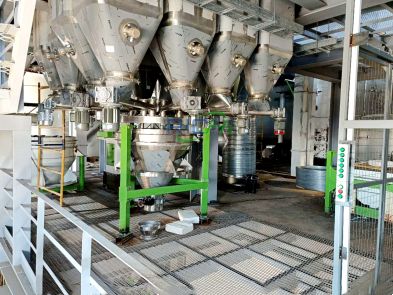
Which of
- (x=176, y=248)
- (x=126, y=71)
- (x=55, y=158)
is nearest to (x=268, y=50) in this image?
(x=126, y=71)

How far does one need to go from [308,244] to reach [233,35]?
2280mm

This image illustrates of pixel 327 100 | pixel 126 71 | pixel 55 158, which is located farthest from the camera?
pixel 327 100

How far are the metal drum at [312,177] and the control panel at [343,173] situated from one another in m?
4.25

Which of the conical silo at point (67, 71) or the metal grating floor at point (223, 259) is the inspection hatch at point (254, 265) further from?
the conical silo at point (67, 71)

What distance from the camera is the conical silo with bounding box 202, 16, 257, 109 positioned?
2992mm

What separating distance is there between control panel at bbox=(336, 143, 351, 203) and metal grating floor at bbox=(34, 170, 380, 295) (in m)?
0.95

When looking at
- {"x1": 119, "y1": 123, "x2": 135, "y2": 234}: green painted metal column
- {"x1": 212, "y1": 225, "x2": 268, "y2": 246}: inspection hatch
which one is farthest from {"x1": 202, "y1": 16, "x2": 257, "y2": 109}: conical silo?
{"x1": 212, "y1": 225, "x2": 268, "y2": 246}: inspection hatch

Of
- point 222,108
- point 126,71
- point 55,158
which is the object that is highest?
point 126,71

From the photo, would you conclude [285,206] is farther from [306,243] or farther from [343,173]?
[343,173]

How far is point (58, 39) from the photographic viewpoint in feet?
10.5

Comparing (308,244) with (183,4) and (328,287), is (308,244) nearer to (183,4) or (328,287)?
(328,287)

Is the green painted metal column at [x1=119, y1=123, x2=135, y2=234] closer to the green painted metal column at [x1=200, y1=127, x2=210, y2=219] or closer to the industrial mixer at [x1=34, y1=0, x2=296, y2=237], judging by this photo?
the industrial mixer at [x1=34, y1=0, x2=296, y2=237]

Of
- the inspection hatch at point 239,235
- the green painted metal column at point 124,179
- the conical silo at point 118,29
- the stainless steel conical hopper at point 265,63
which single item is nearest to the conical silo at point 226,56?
the stainless steel conical hopper at point 265,63

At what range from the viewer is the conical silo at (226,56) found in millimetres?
2992
